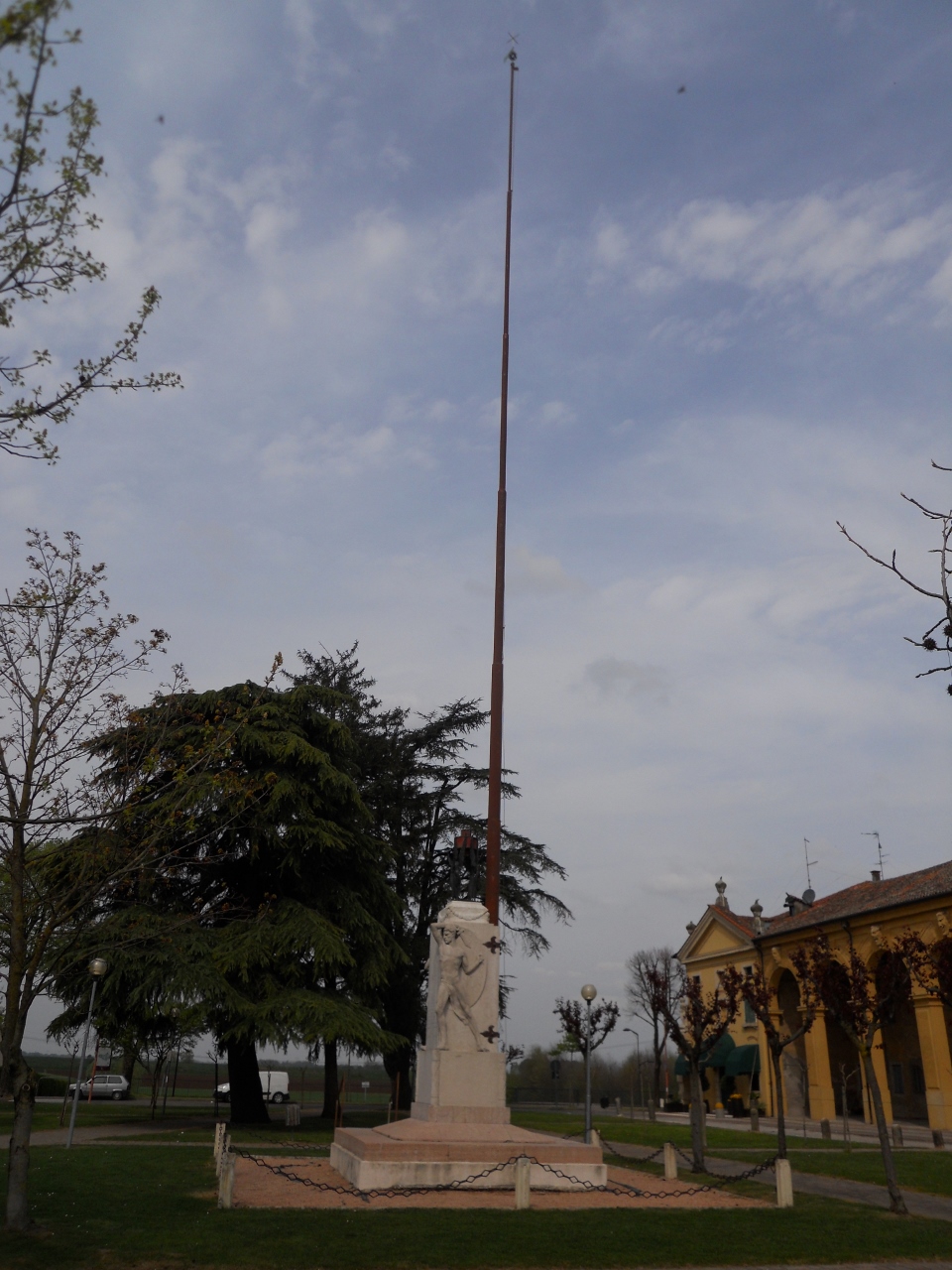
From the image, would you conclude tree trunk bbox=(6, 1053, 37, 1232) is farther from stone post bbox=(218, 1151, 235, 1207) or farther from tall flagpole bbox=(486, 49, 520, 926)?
tall flagpole bbox=(486, 49, 520, 926)

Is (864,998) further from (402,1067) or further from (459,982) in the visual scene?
(402,1067)

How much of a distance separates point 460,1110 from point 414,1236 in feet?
16.2

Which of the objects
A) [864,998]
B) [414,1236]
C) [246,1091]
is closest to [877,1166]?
[864,998]

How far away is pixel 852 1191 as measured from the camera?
16766 mm

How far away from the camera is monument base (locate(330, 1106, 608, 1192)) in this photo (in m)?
13.8

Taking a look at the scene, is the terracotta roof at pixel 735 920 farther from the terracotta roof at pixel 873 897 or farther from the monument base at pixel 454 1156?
the monument base at pixel 454 1156

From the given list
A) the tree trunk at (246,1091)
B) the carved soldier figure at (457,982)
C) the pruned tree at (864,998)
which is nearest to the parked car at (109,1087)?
the tree trunk at (246,1091)

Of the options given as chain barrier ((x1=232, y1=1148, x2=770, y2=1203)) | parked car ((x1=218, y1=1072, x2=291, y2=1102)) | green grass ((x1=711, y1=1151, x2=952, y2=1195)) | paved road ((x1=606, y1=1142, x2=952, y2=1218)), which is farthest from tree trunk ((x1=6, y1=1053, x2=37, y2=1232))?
parked car ((x1=218, y1=1072, x2=291, y2=1102))

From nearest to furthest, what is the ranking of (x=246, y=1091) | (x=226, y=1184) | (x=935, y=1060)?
(x=226, y=1184)
(x=246, y=1091)
(x=935, y=1060)

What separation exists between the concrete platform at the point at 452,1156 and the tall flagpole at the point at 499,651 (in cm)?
352

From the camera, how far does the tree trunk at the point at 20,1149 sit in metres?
10.1

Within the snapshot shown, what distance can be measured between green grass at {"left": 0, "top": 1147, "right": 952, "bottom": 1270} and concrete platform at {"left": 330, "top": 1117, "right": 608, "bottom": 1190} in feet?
5.56

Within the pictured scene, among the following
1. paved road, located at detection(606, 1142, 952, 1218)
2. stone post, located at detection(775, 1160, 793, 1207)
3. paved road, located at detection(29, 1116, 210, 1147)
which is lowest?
paved road, located at detection(29, 1116, 210, 1147)

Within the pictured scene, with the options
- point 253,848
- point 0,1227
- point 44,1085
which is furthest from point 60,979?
point 44,1085
